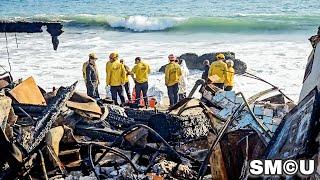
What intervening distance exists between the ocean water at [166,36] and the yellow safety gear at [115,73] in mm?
1701

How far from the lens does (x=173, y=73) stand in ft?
42.5

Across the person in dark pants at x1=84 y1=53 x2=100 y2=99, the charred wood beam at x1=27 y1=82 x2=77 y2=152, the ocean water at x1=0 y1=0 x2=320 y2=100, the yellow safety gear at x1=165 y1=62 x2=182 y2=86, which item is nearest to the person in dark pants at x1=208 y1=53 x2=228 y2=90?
the yellow safety gear at x1=165 y1=62 x2=182 y2=86

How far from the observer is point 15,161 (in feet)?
19.3

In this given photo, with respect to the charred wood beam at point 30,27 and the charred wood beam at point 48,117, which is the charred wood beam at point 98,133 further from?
the charred wood beam at point 30,27

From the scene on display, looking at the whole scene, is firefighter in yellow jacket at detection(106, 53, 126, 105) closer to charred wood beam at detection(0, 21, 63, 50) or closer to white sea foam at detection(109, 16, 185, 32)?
charred wood beam at detection(0, 21, 63, 50)

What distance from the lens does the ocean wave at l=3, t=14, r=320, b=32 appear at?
33.2 metres

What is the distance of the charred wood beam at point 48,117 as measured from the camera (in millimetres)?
6552

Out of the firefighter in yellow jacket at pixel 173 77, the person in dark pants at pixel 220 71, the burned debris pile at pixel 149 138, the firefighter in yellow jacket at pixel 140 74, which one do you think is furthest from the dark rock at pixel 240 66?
the burned debris pile at pixel 149 138

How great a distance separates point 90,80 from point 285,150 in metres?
8.62

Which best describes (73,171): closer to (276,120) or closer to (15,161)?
(15,161)

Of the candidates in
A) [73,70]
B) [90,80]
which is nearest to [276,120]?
[90,80]

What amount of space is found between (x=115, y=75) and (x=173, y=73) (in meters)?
1.51

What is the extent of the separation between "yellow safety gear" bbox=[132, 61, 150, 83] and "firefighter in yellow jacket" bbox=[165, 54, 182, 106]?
24.6 inches

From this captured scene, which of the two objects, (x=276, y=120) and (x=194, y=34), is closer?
(x=276, y=120)
